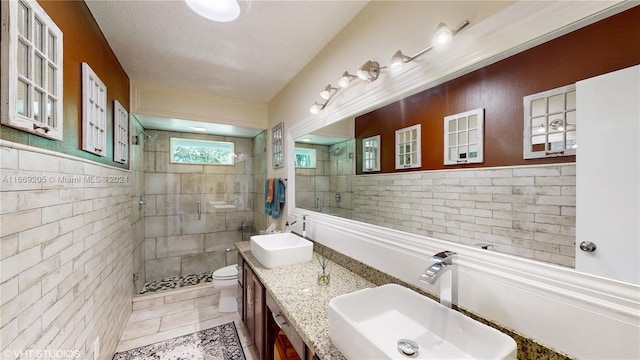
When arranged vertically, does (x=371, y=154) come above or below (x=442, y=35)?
below

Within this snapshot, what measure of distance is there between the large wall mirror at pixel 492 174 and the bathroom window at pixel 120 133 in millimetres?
1957

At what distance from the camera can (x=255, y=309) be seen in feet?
5.79

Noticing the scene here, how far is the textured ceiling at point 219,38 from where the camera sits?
4.94ft

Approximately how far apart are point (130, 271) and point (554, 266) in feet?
10.9

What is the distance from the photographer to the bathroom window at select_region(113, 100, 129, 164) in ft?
6.51

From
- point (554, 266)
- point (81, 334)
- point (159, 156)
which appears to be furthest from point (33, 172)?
point (159, 156)

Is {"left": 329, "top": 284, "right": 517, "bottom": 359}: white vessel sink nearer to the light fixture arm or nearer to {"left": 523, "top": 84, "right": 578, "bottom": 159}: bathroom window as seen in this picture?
{"left": 523, "top": 84, "right": 578, "bottom": 159}: bathroom window

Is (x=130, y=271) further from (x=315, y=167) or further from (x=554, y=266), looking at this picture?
(x=554, y=266)

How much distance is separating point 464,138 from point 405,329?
2.77 ft

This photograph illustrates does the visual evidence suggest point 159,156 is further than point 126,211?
Yes

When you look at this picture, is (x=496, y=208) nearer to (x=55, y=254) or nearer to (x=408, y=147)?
(x=408, y=147)

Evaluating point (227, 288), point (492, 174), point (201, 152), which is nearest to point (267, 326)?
point (227, 288)

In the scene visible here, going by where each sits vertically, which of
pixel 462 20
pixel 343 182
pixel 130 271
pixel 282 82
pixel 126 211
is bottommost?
pixel 130 271

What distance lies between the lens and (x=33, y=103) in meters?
0.94
